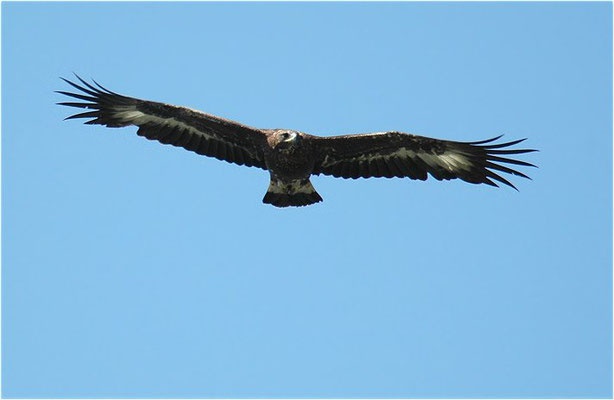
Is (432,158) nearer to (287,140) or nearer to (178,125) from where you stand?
(287,140)

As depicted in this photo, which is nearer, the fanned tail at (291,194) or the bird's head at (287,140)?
the bird's head at (287,140)

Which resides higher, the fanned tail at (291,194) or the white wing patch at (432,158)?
the white wing patch at (432,158)

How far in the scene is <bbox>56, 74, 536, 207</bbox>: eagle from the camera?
16344 mm

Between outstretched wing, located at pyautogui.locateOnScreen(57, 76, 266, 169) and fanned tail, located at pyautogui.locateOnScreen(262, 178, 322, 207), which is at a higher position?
outstretched wing, located at pyautogui.locateOnScreen(57, 76, 266, 169)

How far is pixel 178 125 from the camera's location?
1686cm

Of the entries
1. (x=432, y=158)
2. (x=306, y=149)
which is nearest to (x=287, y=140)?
(x=306, y=149)

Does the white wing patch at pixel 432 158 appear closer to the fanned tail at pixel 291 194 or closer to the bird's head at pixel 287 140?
the fanned tail at pixel 291 194

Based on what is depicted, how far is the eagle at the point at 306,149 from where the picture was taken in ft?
53.6

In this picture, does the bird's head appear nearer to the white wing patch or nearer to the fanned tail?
the fanned tail

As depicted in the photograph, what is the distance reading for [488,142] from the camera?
16.2 metres

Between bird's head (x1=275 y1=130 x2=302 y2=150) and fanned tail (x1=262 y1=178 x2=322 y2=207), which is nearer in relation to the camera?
bird's head (x1=275 y1=130 x2=302 y2=150)

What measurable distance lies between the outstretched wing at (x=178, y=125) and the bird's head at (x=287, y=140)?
569mm

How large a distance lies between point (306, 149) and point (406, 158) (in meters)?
1.49

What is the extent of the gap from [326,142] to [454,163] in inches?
71.1
